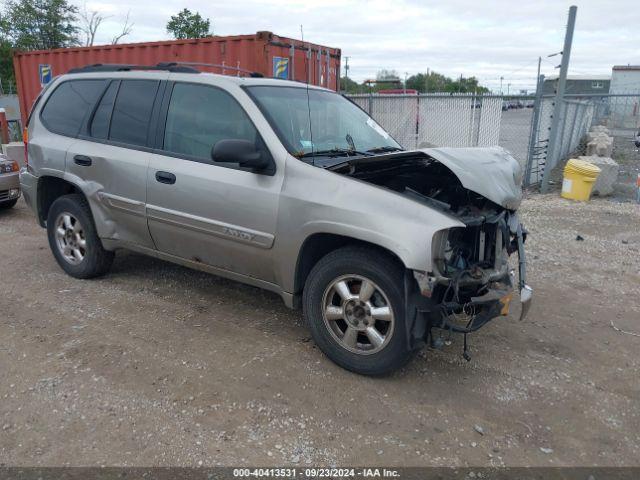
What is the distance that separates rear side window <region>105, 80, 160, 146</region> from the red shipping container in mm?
2780

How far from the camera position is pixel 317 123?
423cm

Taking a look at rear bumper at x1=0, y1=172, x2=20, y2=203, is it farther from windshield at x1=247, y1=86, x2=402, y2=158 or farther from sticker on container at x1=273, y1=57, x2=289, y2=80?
windshield at x1=247, y1=86, x2=402, y2=158

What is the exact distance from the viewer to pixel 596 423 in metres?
3.12

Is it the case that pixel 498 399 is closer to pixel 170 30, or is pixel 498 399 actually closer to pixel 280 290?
pixel 280 290

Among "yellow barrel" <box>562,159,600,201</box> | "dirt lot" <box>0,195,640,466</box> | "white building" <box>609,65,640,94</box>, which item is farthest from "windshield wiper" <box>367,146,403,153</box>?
"white building" <box>609,65,640,94</box>

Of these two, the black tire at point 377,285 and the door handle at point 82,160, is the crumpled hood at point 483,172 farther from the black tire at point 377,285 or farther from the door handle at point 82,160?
the door handle at point 82,160

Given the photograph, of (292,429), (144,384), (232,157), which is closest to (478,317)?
(292,429)

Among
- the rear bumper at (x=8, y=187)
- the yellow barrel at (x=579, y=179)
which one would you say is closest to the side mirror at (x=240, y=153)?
the rear bumper at (x=8, y=187)

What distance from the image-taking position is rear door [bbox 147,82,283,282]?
3787 mm

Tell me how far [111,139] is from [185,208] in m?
1.16

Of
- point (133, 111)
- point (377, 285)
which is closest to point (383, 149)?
point (377, 285)

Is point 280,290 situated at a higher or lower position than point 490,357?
higher

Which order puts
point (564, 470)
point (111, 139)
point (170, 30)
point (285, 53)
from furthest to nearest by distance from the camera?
point (170, 30) < point (285, 53) < point (111, 139) < point (564, 470)

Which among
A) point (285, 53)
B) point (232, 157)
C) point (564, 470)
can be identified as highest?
point (285, 53)
